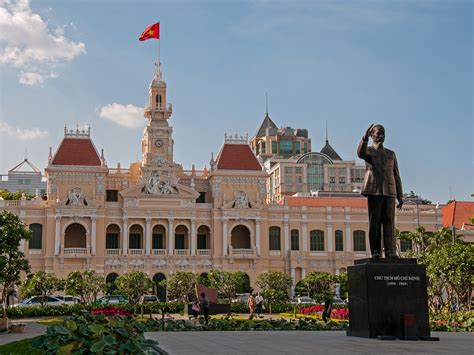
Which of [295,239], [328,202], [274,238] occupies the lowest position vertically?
[295,239]

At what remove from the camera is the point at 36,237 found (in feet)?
201

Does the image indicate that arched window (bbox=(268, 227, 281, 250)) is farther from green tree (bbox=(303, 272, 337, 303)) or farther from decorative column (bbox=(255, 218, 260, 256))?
green tree (bbox=(303, 272, 337, 303))

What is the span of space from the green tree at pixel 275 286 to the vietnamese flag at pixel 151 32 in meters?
25.2

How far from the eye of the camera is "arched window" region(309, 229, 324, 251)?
66.1 m

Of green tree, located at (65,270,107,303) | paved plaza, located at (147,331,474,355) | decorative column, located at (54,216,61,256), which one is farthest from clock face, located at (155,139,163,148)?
paved plaza, located at (147,331,474,355)

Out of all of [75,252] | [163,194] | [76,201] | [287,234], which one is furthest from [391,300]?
[287,234]

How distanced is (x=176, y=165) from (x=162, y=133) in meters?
4.01

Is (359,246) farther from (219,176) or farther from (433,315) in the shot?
(433,315)

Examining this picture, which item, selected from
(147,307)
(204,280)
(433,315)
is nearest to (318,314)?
(433,315)

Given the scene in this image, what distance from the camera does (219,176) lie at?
65.3 metres

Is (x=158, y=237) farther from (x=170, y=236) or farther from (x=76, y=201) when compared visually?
(x=76, y=201)

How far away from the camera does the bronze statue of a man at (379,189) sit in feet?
59.7

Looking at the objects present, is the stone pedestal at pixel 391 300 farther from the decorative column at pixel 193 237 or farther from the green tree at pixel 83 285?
the decorative column at pixel 193 237

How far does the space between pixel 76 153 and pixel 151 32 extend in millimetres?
13047
